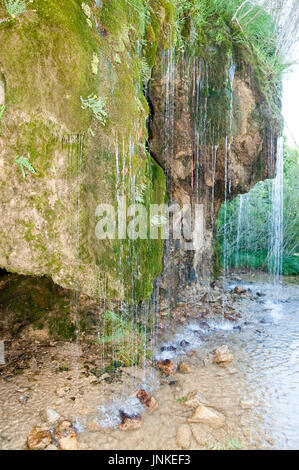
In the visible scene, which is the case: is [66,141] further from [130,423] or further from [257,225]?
[257,225]

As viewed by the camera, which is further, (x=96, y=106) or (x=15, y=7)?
(x=96, y=106)

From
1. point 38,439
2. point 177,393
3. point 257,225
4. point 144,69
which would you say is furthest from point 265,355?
point 257,225

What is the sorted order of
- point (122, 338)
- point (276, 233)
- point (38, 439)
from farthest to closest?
point (276, 233) → point (122, 338) → point (38, 439)

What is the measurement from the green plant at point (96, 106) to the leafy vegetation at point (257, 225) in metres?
9.15

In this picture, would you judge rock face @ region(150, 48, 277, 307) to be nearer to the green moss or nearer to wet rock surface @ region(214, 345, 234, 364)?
wet rock surface @ region(214, 345, 234, 364)

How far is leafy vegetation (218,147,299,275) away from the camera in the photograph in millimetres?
11648

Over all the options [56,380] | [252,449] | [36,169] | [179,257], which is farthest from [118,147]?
[179,257]

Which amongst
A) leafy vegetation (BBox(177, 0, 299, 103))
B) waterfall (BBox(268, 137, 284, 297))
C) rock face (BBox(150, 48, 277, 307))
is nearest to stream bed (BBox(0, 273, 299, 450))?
rock face (BBox(150, 48, 277, 307))

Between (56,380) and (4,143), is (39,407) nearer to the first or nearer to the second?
(56,380)

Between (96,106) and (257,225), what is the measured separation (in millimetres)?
10702

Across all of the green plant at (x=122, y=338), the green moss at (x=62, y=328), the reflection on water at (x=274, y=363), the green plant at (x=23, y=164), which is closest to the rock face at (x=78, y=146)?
the green plant at (x=23, y=164)

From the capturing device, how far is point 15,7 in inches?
99.6

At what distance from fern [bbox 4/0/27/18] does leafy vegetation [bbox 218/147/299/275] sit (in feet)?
32.8

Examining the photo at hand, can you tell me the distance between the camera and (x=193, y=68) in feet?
18.4
